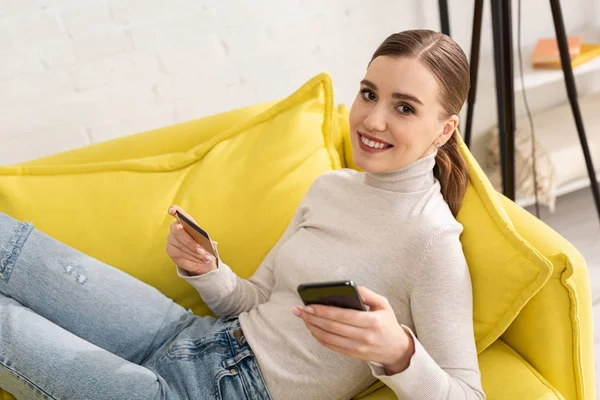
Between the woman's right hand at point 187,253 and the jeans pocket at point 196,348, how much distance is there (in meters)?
0.15

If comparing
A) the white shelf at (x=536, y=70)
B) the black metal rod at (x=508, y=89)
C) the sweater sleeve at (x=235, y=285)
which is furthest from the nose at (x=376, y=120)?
the white shelf at (x=536, y=70)

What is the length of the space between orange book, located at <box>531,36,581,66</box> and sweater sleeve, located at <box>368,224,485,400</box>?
1.38m

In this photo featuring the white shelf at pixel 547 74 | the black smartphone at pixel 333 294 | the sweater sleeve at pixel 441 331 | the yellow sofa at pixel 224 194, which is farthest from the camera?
the white shelf at pixel 547 74

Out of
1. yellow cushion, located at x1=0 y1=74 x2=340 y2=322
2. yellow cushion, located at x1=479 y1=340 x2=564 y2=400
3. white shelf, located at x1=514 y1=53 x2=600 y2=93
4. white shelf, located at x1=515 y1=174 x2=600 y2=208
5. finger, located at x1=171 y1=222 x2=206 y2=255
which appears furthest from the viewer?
white shelf, located at x1=515 y1=174 x2=600 y2=208

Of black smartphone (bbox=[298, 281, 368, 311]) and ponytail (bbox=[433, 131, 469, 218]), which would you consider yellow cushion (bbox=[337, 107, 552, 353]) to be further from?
black smartphone (bbox=[298, 281, 368, 311])

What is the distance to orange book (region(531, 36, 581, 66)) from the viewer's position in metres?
2.40

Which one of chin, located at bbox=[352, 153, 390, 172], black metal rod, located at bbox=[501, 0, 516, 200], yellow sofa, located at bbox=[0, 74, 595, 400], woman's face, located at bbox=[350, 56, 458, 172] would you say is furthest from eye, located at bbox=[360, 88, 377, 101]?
black metal rod, located at bbox=[501, 0, 516, 200]

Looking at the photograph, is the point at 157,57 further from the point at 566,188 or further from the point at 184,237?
the point at 566,188

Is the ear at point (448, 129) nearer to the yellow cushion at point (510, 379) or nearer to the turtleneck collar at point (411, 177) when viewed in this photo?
the turtleneck collar at point (411, 177)

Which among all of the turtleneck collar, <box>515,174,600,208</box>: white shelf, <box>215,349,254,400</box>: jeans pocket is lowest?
<box>515,174,600,208</box>: white shelf

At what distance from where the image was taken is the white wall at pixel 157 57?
2.02m

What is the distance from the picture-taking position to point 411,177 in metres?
1.33

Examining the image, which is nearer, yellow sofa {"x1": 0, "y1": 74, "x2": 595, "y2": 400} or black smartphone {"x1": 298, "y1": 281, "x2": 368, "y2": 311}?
black smartphone {"x1": 298, "y1": 281, "x2": 368, "y2": 311}

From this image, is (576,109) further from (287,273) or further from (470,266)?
(287,273)
